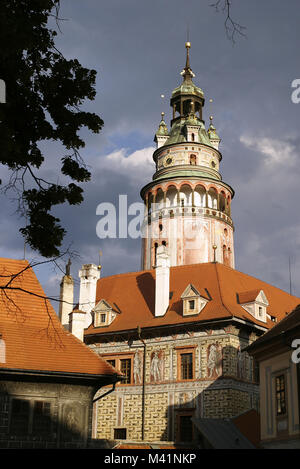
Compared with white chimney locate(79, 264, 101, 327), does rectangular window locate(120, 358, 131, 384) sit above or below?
below

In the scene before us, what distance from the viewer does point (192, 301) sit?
28.7 m

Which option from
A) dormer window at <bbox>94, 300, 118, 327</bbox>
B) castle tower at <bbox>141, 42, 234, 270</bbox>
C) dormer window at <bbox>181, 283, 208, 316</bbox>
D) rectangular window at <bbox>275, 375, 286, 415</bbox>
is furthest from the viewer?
castle tower at <bbox>141, 42, 234, 270</bbox>

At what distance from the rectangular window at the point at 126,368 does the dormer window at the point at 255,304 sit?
19.8ft

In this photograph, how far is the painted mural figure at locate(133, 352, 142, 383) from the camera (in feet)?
94.1

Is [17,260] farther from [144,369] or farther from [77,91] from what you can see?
[77,91]

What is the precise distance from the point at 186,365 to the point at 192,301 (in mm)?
2940

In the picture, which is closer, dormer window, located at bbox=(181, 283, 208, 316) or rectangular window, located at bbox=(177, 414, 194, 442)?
rectangular window, located at bbox=(177, 414, 194, 442)

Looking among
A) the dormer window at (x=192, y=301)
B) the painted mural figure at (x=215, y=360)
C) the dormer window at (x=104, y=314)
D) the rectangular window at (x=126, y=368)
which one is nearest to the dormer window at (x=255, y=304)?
the dormer window at (x=192, y=301)

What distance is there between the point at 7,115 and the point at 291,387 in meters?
12.4

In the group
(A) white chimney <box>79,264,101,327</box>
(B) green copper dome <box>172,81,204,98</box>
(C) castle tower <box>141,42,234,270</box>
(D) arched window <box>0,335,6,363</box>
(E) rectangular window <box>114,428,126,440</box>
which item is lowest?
(E) rectangular window <box>114,428,126,440</box>

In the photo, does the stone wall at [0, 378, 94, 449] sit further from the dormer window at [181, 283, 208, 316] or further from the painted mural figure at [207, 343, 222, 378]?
the dormer window at [181, 283, 208, 316]

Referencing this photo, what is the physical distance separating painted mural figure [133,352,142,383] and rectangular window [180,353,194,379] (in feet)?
6.92

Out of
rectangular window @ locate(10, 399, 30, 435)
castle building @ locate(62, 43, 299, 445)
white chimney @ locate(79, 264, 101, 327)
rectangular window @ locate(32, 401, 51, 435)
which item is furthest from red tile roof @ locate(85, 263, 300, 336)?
rectangular window @ locate(10, 399, 30, 435)
